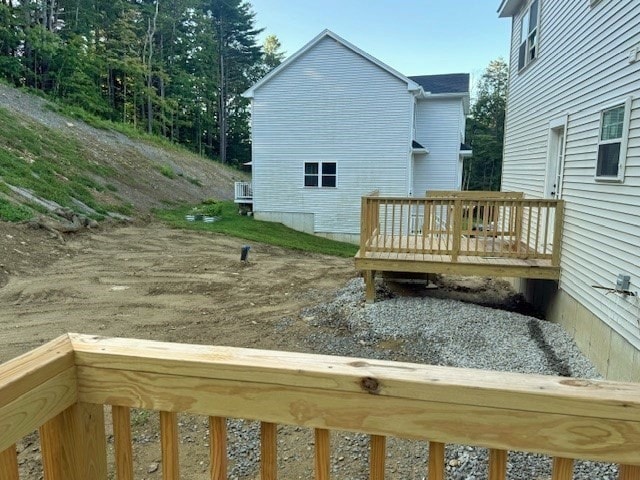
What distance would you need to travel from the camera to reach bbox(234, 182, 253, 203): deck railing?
17500 mm

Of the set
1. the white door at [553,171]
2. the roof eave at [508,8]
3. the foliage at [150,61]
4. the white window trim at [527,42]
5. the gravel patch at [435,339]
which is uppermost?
the foliage at [150,61]

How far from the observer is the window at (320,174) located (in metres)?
15.9

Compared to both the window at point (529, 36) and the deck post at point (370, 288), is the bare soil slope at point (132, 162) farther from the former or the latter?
the window at point (529, 36)

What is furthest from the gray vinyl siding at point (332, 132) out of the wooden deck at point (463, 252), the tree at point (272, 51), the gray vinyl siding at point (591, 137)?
the tree at point (272, 51)

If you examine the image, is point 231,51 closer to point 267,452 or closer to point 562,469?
point 267,452

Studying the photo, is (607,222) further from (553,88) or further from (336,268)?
(336,268)

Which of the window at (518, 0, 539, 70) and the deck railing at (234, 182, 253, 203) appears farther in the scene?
the deck railing at (234, 182, 253, 203)

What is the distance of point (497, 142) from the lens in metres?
32.0

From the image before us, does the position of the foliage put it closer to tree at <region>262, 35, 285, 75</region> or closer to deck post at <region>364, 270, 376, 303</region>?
tree at <region>262, 35, 285, 75</region>

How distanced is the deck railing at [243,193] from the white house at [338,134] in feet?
3.30

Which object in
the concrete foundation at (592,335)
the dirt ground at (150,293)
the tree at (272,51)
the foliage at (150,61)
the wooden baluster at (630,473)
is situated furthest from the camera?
the tree at (272,51)

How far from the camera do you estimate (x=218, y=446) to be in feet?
3.48

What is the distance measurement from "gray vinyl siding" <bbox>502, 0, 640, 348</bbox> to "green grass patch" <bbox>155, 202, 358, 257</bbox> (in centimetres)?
707

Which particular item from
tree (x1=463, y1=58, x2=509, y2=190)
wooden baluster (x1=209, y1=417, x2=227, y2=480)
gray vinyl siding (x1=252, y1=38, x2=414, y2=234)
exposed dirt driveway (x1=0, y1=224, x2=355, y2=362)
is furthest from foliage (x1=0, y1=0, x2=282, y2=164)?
wooden baluster (x1=209, y1=417, x2=227, y2=480)
